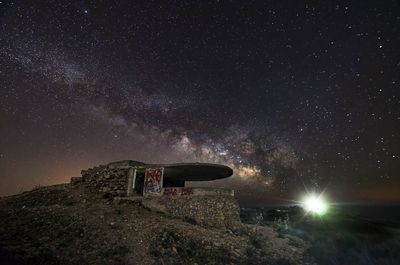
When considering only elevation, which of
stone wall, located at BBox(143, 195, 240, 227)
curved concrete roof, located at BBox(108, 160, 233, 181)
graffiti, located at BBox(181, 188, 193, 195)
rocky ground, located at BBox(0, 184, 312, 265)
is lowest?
rocky ground, located at BBox(0, 184, 312, 265)

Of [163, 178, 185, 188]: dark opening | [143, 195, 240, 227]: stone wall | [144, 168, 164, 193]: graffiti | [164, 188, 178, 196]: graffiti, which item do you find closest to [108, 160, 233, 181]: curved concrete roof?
[144, 168, 164, 193]: graffiti

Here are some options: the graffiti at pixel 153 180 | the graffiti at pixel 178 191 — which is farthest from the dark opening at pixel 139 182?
the graffiti at pixel 178 191

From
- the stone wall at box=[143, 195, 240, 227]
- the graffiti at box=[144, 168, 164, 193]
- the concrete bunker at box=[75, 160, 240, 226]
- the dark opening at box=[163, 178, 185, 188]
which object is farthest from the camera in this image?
the dark opening at box=[163, 178, 185, 188]

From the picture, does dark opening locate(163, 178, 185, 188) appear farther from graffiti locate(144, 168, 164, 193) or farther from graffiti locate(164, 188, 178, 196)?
graffiti locate(164, 188, 178, 196)

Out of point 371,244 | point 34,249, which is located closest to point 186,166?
point 34,249

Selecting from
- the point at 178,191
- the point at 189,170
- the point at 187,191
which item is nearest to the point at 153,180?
the point at 178,191

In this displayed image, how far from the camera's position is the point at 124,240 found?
1291 cm

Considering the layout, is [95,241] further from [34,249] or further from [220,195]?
[220,195]

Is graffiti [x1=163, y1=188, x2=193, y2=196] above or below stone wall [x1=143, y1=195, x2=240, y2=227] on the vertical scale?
above

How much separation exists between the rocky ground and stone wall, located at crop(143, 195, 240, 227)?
503 mm

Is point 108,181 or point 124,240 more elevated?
point 108,181

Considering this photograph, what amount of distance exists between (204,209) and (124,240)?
656 centimetres

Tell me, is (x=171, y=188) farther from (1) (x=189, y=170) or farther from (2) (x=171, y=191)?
(1) (x=189, y=170)

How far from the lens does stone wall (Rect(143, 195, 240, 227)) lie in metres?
18.0
